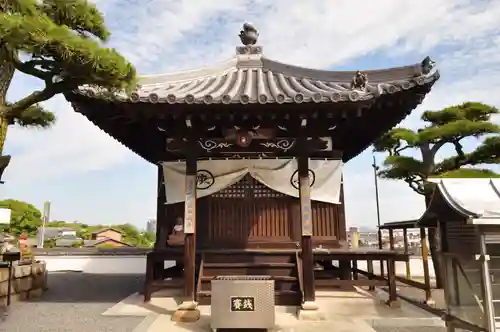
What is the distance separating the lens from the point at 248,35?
40.9ft

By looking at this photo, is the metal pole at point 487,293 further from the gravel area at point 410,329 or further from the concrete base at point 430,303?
the concrete base at point 430,303

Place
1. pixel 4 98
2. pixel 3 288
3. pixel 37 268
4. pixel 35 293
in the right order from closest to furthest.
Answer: pixel 4 98, pixel 3 288, pixel 35 293, pixel 37 268

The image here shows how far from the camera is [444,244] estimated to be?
4.99m

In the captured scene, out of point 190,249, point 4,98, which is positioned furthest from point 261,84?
point 4,98

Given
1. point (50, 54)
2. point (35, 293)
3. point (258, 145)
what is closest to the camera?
point (50, 54)

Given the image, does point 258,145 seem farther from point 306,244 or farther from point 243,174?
point 306,244

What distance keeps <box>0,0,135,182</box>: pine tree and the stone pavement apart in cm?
362

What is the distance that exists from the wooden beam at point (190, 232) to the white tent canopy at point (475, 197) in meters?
4.54

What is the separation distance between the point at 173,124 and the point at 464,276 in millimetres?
5707

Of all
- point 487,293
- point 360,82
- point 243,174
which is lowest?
point 487,293

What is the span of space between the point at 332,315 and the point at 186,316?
8.76 ft

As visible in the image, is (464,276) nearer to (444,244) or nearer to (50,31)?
(444,244)

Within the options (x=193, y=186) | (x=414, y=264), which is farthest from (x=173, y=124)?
(x=414, y=264)

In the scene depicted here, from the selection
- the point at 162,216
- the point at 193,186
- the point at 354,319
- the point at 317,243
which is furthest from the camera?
the point at 162,216
